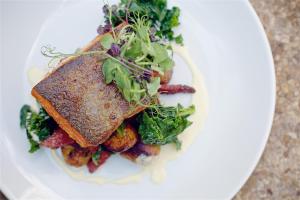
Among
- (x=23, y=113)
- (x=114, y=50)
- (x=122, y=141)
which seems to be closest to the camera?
(x=114, y=50)

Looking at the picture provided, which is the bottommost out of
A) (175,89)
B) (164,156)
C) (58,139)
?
(164,156)

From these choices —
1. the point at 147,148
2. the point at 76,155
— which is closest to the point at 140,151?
the point at 147,148

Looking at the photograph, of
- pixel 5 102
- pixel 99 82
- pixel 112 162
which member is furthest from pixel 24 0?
pixel 112 162

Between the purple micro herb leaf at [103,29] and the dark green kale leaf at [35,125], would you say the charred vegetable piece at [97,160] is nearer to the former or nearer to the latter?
the dark green kale leaf at [35,125]

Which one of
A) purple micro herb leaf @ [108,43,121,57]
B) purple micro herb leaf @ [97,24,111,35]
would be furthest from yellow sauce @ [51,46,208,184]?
purple micro herb leaf @ [108,43,121,57]

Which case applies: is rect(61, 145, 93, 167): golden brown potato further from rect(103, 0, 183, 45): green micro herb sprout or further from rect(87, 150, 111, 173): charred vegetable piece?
rect(103, 0, 183, 45): green micro herb sprout

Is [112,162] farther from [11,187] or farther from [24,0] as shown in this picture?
[24,0]

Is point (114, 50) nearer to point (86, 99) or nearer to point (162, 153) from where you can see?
point (86, 99)
